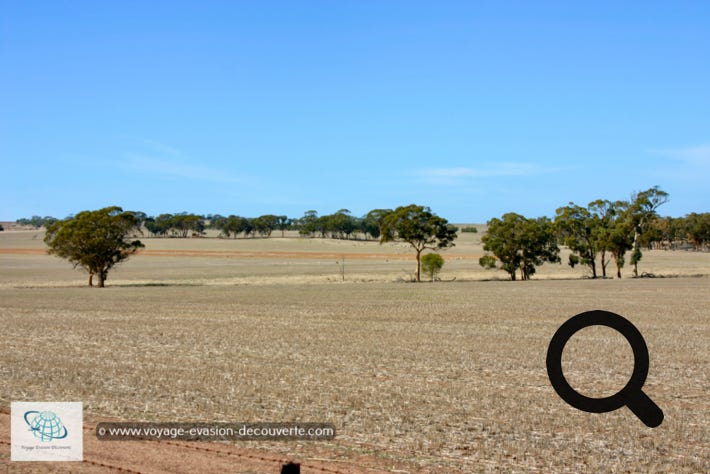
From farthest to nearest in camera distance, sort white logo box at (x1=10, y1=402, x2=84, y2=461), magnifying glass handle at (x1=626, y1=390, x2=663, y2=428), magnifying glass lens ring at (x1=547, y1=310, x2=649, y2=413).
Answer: magnifying glass handle at (x1=626, y1=390, x2=663, y2=428)
white logo box at (x1=10, y1=402, x2=84, y2=461)
magnifying glass lens ring at (x1=547, y1=310, x2=649, y2=413)

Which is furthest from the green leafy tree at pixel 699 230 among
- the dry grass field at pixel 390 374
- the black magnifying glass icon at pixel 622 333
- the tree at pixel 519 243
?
the black magnifying glass icon at pixel 622 333

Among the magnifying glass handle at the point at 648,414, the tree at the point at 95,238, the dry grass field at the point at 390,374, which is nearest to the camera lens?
the dry grass field at the point at 390,374

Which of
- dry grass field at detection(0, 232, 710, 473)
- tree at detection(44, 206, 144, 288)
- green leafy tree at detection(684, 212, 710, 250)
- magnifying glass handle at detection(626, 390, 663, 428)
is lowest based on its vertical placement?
dry grass field at detection(0, 232, 710, 473)

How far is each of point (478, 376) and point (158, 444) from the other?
8890 mm

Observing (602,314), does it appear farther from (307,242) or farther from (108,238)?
(307,242)

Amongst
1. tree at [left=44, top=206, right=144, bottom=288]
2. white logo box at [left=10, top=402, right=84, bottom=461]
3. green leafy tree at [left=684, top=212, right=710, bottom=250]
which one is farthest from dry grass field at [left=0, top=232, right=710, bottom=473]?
green leafy tree at [left=684, top=212, right=710, bottom=250]

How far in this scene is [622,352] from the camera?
21500 millimetres

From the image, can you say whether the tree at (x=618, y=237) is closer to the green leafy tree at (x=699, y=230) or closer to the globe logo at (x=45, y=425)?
the globe logo at (x=45, y=425)

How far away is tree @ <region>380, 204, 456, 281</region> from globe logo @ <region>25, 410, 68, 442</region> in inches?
2475

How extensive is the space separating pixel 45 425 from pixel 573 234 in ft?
249

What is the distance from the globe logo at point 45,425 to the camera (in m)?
11.6

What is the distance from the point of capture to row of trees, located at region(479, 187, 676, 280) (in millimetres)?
76312

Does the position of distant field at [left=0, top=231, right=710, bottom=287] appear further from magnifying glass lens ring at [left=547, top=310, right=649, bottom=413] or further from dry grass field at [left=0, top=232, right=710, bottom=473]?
magnifying glass lens ring at [left=547, top=310, right=649, bottom=413]

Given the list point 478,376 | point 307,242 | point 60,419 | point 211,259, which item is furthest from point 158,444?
point 307,242
